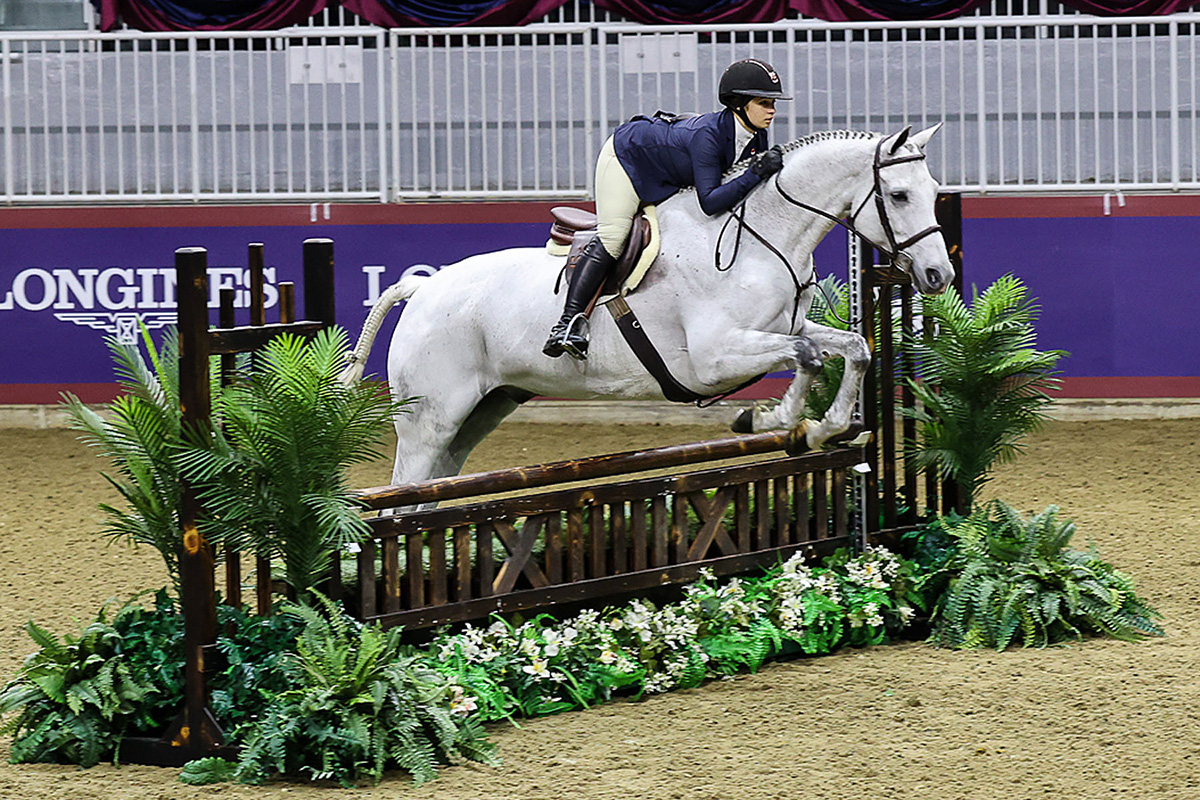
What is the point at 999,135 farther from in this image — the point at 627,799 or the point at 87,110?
the point at 627,799

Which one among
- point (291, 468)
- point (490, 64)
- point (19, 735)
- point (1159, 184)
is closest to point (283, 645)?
point (291, 468)

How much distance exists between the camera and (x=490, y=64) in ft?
33.7

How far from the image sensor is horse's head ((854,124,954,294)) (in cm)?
507

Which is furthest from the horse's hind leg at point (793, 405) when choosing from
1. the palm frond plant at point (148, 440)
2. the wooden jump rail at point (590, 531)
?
the palm frond plant at point (148, 440)

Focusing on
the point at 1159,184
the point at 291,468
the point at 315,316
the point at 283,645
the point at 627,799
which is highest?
the point at 1159,184

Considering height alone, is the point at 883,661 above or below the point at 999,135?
below

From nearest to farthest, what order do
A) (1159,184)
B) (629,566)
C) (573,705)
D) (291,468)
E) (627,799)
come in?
(627,799) < (291,468) < (573,705) < (629,566) < (1159,184)

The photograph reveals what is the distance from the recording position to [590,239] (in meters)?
5.42

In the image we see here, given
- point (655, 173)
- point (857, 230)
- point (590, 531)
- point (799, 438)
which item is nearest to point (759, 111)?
point (655, 173)

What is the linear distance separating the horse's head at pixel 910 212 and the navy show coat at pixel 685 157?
44 centimetres

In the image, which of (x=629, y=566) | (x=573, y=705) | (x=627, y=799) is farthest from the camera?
(x=629, y=566)

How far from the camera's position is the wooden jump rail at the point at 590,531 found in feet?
15.1

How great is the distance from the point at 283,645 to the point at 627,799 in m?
1.07

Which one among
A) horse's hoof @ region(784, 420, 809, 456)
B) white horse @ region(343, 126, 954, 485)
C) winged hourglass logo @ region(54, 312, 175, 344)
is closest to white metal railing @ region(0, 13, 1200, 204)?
winged hourglass logo @ region(54, 312, 175, 344)
